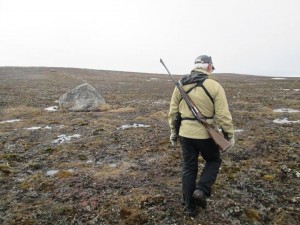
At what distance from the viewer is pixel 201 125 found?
7391 mm

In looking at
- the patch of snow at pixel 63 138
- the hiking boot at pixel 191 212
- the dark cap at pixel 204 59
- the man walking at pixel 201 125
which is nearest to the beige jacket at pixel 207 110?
the man walking at pixel 201 125

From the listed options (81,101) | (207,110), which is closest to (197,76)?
(207,110)

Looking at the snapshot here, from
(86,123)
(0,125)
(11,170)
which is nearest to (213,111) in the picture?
(11,170)

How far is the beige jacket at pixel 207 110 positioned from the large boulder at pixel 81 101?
721 inches

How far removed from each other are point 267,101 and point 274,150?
16358 mm

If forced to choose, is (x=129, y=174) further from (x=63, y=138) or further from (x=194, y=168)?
(x=63, y=138)

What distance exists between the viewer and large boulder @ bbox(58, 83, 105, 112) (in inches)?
990

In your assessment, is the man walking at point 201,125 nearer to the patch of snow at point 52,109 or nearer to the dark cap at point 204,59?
the dark cap at point 204,59

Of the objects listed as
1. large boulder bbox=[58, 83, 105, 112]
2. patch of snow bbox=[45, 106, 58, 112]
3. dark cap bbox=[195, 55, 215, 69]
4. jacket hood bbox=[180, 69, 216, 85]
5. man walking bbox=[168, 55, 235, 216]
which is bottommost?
patch of snow bbox=[45, 106, 58, 112]

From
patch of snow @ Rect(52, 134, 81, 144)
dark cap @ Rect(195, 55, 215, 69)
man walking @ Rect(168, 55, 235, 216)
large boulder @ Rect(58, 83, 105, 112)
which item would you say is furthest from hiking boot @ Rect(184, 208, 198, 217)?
large boulder @ Rect(58, 83, 105, 112)

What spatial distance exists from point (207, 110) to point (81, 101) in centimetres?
1914

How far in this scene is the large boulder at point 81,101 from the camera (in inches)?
990

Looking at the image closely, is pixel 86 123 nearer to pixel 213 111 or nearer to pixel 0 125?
pixel 0 125

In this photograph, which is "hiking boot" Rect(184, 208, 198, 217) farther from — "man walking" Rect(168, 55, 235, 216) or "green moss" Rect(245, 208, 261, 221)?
"green moss" Rect(245, 208, 261, 221)
